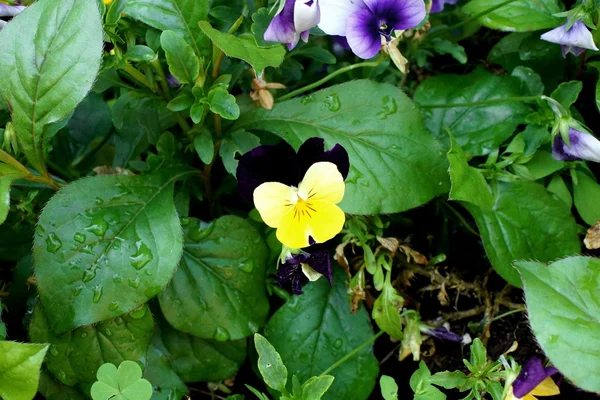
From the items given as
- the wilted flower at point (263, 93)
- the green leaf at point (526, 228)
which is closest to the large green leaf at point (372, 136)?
the wilted flower at point (263, 93)

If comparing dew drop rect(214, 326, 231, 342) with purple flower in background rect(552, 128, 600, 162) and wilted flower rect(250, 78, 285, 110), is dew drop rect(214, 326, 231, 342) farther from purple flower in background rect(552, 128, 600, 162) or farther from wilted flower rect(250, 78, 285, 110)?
purple flower in background rect(552, 128, 600, 162)

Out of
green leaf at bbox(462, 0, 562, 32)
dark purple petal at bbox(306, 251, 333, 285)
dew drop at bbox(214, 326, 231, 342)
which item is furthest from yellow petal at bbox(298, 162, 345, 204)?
green leaf at bbox(462, 0, 562, 32)

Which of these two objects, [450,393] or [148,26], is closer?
[148,26]

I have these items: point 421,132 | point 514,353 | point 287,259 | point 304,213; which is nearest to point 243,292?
point 287,259

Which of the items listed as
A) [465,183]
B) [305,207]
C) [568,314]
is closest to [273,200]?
[305,207]

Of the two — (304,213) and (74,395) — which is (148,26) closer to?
(304,213)

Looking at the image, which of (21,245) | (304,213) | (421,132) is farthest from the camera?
(21,245)

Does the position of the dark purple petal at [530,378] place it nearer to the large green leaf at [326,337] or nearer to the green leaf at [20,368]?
the large green leaf at [326,337]
